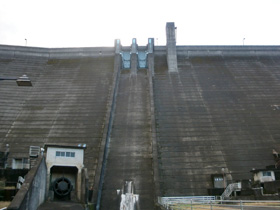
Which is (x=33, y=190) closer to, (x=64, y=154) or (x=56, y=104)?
(x=64, y=154)

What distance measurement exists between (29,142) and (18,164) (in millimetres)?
2799

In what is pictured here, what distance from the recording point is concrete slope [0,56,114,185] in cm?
2167

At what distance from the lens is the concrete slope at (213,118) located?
63.4 feet

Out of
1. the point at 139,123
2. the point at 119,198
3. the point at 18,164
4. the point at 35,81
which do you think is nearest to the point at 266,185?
the point at 119,198

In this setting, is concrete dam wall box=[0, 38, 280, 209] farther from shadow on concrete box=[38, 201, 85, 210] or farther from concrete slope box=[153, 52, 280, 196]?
shadow on concrete box=[38, 201, 85, 210]

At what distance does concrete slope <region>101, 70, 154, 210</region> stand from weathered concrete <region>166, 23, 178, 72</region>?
14.4 feet

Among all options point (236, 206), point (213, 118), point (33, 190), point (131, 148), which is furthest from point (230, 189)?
point (33, 190)

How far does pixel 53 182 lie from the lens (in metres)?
16.4

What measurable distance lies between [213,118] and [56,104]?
12.5 m

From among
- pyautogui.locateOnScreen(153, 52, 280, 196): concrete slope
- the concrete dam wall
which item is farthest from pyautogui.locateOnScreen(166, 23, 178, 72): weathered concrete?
pyautogui.locateOnScreen(153, 52, 280, 196): concrete slope

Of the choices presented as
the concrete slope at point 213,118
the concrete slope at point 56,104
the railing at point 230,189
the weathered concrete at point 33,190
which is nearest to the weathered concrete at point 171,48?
the concrete slope at point 213,118

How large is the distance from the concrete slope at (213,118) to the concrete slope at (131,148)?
947mm

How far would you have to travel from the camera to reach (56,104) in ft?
86.1

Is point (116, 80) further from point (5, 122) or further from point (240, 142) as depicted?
point (240, 142)
